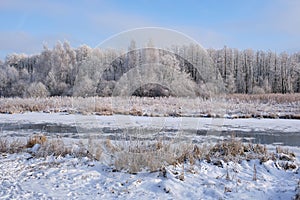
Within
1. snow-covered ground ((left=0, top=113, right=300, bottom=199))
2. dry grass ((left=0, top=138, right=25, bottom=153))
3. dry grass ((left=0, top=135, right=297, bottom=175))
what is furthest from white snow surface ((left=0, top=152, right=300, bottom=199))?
dry grass ((left=0, top=138, right=25, bottom=153))

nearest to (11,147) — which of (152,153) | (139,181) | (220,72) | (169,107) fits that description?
(152,153)

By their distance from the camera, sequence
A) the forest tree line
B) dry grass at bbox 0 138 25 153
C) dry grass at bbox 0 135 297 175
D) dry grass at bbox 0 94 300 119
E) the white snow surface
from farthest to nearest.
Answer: the forest tree line < dry grass at bbox 0 94 300 119 < dry grass at bbox 0 138 25 153 < dry grass at bbox 0 135 297 175 < the white snow surface

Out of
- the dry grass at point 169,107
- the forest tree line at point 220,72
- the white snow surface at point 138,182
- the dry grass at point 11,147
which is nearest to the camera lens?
the white snow surface at point 138,182

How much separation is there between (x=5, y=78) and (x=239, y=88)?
33.0 meters

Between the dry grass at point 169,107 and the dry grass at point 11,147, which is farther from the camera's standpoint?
the dry grass at point 169,107

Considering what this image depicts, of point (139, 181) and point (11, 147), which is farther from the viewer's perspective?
point (11, 147)

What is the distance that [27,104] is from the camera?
839 inches

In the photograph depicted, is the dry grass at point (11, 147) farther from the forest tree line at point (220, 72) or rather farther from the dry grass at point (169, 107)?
the forest tree line at point (220, 72)

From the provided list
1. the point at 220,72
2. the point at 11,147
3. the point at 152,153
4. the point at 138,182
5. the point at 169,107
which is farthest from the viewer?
the point at 220,72

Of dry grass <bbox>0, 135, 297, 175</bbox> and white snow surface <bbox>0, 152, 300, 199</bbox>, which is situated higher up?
dry grass <bbox>0, 135, 297, 175</bbox>

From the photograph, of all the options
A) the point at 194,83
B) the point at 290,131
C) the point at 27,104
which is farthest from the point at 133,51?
the point at 27,104

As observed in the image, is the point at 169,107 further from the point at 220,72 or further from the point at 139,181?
the point at 220,72

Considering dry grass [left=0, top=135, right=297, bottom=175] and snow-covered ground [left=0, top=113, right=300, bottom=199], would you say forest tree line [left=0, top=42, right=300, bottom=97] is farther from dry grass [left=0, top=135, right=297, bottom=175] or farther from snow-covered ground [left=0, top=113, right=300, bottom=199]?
snow-covered ground [left=0, top=113, right=300, bottom=199]

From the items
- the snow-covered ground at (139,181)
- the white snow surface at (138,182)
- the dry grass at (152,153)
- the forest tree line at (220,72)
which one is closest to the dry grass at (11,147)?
the dry grass at (152,153)
